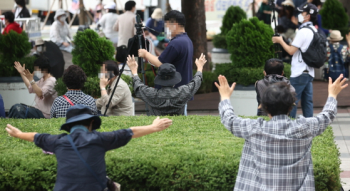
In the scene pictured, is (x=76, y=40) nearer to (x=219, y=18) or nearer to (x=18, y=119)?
(x=18, y=119)

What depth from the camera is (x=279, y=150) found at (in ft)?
11.0

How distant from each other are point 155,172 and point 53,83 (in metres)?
3.77

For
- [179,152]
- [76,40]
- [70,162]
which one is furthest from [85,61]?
[70,162]

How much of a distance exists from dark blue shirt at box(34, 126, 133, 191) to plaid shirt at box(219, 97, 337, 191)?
2.74 feet

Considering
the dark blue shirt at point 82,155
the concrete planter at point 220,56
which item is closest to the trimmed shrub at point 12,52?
the concrete planter at point 220,56

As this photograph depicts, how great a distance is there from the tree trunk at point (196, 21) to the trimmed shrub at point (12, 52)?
3.51 m

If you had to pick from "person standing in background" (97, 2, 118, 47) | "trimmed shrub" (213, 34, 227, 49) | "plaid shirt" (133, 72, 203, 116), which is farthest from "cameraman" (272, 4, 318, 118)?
"person standing in background" (97, 2, 118, 47)

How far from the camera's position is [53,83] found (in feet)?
24.0

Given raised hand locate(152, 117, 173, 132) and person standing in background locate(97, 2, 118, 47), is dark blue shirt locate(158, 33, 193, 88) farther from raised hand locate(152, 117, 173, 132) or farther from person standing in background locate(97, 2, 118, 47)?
person standing in background locate(97, 2, 118, 47)

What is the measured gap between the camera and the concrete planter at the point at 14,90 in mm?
9508

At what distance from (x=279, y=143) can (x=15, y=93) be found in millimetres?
7171

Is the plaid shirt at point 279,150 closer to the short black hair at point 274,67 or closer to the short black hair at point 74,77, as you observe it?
the short black hair at point 274,67

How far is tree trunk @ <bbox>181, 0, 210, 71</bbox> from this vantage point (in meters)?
11.2

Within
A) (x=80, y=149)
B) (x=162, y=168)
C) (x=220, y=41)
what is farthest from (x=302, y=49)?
(x=220, y=41)
